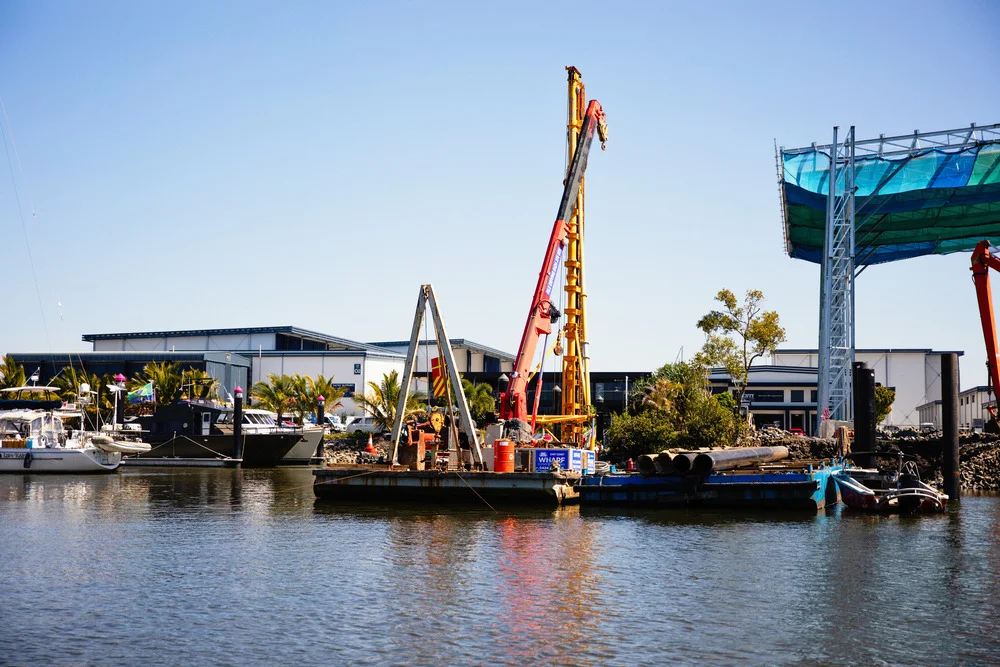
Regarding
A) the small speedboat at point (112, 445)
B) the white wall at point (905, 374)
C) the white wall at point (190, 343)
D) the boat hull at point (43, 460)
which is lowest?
the boat hull at point (43, 460)

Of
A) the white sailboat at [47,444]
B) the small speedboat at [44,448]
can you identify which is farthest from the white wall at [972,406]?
the small speedboat at [44,448]

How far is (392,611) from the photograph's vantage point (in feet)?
69.6

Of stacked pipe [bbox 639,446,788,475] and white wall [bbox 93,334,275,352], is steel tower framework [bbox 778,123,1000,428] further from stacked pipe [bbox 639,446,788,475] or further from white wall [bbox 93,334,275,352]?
white wall [bbox 93,334,275,352]

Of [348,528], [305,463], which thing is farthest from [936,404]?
[348,528]

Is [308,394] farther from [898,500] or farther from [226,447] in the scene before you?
[898,500]

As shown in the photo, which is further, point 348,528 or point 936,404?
point 936,404

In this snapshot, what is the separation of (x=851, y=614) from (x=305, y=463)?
64846 millimetres

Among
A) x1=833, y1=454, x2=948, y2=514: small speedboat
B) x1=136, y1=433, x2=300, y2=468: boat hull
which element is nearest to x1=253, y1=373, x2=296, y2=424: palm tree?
x1=136, y1=433, x2=300, y2=468: boat hull

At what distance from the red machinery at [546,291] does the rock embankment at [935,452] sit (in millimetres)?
16717

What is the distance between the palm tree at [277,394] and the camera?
9494cm

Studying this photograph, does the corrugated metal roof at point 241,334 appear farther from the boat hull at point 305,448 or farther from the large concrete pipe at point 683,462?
the large concrete pipe at point 683,462

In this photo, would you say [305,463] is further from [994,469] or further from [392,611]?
[392,611]

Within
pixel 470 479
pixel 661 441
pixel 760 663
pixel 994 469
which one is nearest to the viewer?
pixel 760 663

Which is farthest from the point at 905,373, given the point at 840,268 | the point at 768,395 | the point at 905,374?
the point at 840,268
